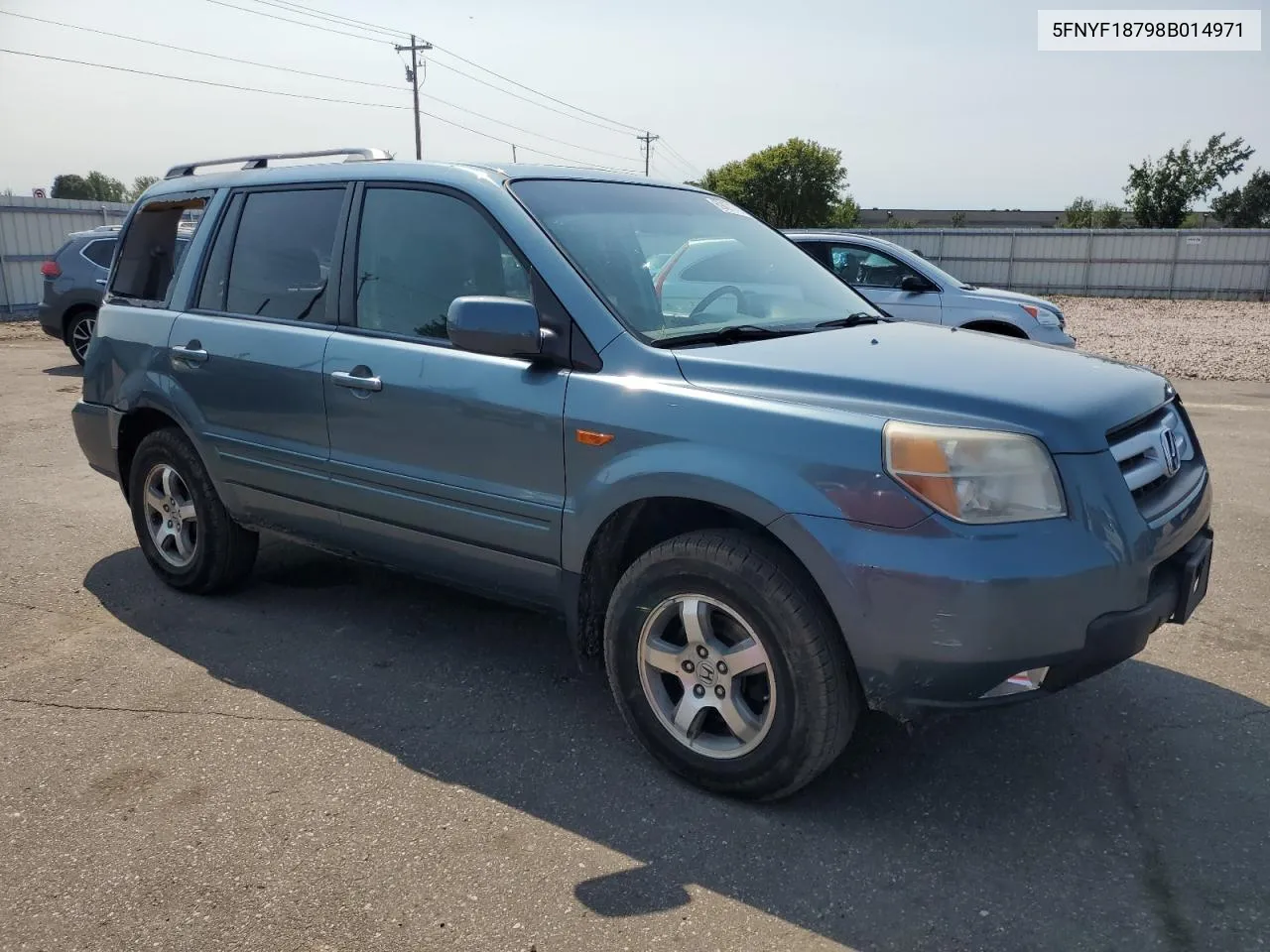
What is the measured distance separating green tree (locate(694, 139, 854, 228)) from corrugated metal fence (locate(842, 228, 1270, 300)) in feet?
146

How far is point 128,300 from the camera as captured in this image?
4.87 m

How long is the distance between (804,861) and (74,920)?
6.09 feet

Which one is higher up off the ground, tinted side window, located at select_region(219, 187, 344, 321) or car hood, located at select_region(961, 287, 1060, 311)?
tinted side window, located at select_region(219, 187, 344, 321)

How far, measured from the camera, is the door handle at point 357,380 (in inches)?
142

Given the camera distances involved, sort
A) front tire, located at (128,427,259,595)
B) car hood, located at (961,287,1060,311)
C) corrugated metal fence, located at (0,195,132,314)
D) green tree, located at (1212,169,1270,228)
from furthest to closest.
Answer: green tree, located at (1212,169,1270,228) → corrugated metal fence, located at (0,195,132,314) → car hood, located at (961,287,1060,311) → front tire, located at (128,427,259,595)

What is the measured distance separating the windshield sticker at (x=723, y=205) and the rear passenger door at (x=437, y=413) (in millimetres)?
1226

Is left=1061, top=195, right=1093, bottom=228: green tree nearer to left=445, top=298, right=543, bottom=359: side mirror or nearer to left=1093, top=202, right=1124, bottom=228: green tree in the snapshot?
left=1093, top=202, right=1124, bottom=228: green tree

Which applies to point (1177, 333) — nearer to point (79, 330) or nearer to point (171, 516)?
point (79, 330)

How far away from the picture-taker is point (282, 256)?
4.17 m

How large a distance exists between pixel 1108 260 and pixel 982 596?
96.1ft

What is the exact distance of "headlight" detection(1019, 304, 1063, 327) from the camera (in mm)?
9166

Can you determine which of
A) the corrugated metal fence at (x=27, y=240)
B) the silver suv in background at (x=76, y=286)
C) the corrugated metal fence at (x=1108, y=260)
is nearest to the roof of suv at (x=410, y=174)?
the silver suv in background at (x=76, y=286)

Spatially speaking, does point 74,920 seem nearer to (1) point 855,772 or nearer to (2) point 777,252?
(1) point 855,772

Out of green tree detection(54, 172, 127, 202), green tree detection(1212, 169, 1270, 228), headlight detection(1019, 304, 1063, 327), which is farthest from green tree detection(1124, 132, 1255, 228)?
green tree detection(54, 172, 127, 202)
